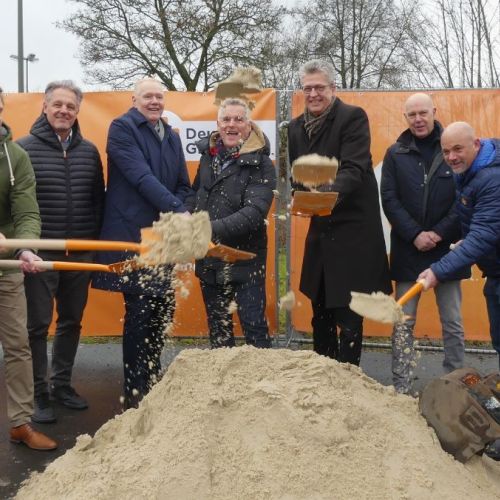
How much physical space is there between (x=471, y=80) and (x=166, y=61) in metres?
7.04

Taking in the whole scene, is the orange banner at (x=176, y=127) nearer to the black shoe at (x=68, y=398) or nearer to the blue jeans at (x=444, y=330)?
the black shoe at (x=68, y=398)

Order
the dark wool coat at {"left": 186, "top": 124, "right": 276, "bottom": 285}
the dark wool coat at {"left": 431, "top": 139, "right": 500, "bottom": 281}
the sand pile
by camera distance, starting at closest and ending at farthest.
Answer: the sand pile
the dark wool coat at {"left": 431, "top": 139, "right": 500, "bottom": 281}
the dark wool coat at {"left": 186, "top": 124, "right": 276, "bottom": 285}

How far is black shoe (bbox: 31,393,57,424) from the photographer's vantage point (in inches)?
172

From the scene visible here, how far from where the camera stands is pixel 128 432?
3008 mm

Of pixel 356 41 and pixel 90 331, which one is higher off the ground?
pixel 356 41

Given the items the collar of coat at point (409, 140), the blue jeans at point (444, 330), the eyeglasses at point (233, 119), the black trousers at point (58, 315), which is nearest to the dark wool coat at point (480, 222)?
the collar of coat at point (409, 140)

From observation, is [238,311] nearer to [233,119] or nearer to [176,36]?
[233,119]

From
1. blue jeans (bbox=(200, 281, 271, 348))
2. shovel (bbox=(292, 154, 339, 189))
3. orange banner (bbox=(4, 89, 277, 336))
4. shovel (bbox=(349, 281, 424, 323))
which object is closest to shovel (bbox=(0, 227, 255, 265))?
blue jeans (bbox=(200, 281, 271, 348))

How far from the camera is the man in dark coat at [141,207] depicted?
4188 mm

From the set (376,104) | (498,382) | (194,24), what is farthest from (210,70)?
(498,382)

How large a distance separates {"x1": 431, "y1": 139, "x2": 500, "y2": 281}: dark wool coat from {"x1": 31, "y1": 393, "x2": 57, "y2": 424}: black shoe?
2.81m

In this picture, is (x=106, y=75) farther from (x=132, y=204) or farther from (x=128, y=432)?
(x=128, y=432)

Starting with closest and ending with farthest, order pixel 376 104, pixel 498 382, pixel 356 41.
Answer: pixel 498 382, pixel 376 104, pixel 356 41

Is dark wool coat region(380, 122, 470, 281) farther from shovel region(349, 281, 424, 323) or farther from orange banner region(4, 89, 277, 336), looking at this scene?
orange banner region(4, 89, 277, 336)
